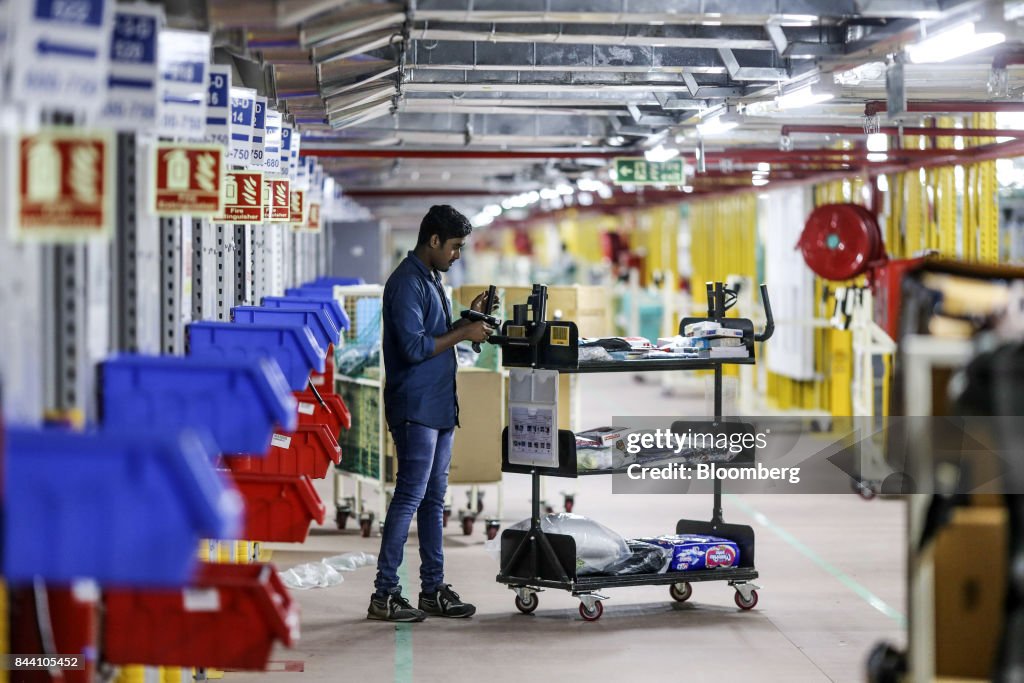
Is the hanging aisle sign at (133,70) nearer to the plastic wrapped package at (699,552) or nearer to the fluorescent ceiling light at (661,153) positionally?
the plastic wrapped package at (699,552)

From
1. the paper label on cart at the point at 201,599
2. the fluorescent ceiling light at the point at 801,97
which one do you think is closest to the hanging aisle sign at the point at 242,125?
the paper label on cart at the point at 201,599

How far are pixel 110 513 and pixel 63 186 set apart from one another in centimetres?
90

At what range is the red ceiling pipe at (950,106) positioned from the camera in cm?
823

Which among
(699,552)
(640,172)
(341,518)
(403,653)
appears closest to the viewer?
(403,653)

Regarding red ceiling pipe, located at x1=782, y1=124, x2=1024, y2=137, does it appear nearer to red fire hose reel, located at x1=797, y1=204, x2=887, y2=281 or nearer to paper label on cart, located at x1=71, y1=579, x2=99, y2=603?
red fire hose reel, located at x1=797, y1=204, x2=887, y2=281

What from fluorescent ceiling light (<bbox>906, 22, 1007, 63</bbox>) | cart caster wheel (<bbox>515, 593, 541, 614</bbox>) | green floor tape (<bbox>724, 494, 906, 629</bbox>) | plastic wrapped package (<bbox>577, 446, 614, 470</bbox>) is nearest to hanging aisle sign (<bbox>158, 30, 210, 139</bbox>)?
fluorescent ceiling light (<bbox>906, 22, 1007, 63</bbox>)

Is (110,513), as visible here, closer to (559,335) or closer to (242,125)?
(242,125)

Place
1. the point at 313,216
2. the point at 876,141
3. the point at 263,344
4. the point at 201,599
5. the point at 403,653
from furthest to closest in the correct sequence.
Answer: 1. the point at 313,216
2. the point at 876,141
3. the point at 403,653
4. the point at 263,344
5. the point at 201,599

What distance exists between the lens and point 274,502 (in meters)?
4.64

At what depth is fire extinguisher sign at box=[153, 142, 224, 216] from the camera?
4332 mm

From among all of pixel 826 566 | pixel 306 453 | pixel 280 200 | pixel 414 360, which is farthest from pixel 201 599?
pixel 826 566

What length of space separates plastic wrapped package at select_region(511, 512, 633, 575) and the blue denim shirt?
0.89 metres

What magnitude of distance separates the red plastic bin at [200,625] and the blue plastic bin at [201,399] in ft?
1.40

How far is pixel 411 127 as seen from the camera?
9938 millimetres
